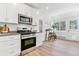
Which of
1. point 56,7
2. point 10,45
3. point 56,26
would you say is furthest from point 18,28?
point 56,7

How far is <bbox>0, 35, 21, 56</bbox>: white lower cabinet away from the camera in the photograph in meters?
2.19

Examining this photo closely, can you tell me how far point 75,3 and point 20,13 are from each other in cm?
174

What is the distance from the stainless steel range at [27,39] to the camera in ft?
9.47

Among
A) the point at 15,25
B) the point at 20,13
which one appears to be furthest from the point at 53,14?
the point at 15,25

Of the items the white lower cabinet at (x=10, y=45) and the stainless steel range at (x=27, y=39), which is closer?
the white lower cabinet at (x=10, y=45)

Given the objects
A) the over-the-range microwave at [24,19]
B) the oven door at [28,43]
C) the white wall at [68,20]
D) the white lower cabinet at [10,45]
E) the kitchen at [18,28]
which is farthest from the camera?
the over-the-range microwave at [24,19]

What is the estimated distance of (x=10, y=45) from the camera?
7.83ft

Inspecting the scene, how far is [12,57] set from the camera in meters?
2.47

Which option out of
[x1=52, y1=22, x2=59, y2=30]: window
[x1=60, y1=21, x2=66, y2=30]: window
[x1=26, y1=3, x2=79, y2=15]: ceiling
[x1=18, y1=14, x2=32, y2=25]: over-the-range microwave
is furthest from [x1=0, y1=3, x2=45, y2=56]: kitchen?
[x1=60, y1=21, x2=66, y2=30]: window

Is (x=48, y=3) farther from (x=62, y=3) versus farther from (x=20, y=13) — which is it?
(x=20, y=13)

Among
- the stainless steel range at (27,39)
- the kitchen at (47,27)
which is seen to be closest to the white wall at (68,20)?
the kitchen at (47,27)

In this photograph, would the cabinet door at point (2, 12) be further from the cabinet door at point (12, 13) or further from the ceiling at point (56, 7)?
the ceiling at point (56, 7)

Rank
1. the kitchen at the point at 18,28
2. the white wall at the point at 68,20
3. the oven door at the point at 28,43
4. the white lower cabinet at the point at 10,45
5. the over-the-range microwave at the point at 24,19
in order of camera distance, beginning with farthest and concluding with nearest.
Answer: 1. the over-the-range microwave at the point at 24,19
2. the oven door at the point at 28,43
3. the white wall at the point at 68,20
4. the kitchen at the point at 18,28
5. the white lower cabinet at the point at 10,45

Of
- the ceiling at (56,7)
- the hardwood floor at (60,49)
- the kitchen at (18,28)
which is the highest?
the ceiling at (56,7)
